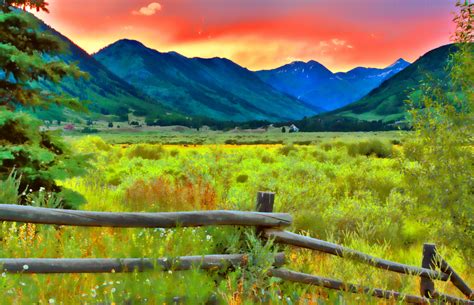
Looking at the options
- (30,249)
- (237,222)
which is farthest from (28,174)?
(237,222)

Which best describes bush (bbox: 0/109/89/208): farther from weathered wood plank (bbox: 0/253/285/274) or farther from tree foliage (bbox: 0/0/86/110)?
weathered wood plank (bbox: 0/253/285/274)

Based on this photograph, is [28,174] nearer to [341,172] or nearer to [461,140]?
[461,140]

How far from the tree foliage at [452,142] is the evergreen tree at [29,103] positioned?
21.0 ft

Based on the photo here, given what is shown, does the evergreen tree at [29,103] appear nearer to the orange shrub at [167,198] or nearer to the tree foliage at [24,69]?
the tree foliage at [24,69]

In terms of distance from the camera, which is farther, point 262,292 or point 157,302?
point 262,292

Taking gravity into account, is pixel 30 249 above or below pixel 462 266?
above

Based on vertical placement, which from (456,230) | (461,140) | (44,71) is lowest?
(456,230)

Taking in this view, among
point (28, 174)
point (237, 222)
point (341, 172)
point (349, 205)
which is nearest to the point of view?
point (237, 222)

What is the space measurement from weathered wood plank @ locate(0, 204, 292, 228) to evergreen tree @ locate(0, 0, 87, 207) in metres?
3.58

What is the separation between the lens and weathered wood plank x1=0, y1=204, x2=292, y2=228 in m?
4.21

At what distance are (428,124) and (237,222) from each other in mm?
5918

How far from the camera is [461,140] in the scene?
31.2ft

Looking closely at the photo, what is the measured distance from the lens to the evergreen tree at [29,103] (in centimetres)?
797

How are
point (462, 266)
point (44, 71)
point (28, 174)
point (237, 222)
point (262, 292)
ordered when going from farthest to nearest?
1. point (462, 266)
2. point (44, 71)
3. point (28, 174)
4. point (237, 222)
5. point (262, 292)
